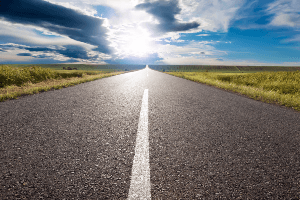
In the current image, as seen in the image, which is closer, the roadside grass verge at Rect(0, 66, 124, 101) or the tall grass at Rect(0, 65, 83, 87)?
the roadside grass verge at Rect(0, 66, 124, 101)

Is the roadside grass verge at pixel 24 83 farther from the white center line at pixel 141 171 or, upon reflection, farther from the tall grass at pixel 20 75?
the white center line at pixel 141 171

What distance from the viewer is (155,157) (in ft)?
6.94

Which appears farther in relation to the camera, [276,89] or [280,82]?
[280,82]

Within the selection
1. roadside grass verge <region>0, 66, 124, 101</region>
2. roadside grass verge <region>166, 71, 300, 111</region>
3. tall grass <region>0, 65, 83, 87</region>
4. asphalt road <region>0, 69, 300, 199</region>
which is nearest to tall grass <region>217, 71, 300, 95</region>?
roadside grass verge <region>166, 71, 300, 111</region>

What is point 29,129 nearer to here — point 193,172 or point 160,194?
point 160,194

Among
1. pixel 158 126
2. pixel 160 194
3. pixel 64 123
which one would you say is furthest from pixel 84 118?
pixel 160 194

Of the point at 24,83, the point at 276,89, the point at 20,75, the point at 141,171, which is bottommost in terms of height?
the point at 141,171

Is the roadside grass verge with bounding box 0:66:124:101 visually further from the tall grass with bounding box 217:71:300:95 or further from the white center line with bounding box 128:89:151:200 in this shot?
the tall grass with bounding box 217:71:300:95

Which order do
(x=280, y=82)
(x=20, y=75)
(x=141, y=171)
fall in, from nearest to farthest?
(x=141, y=171), (x=20, y=75), (x=280, y=82)

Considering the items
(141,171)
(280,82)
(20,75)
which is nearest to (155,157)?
(141,171)

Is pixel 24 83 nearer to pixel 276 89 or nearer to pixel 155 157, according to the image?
pixel 155 157

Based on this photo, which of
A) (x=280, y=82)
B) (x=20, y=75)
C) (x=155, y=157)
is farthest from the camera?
(x=280, y=82)

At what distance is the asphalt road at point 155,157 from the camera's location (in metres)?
1.59

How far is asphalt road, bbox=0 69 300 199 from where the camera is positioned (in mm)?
1591
